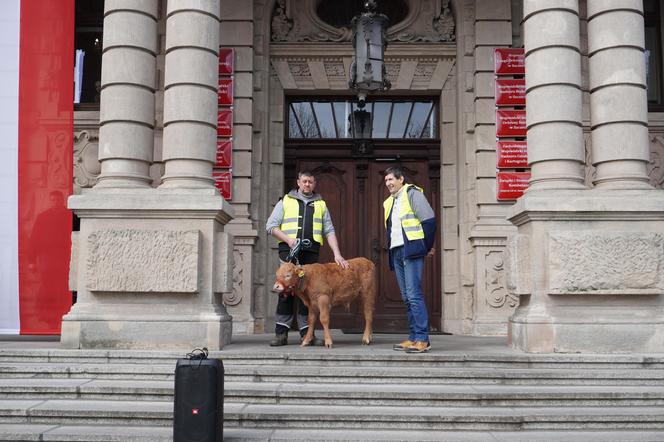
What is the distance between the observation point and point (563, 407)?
648 centimetres

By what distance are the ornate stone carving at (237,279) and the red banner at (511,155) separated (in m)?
4.84

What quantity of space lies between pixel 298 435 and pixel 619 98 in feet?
19.7

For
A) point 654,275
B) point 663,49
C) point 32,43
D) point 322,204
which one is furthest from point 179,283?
point 663,49

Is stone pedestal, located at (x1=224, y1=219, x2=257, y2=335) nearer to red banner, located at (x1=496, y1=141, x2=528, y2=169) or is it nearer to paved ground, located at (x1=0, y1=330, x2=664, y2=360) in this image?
paved ground, located at (x1=0, y1=330, x2=664, y2=360)

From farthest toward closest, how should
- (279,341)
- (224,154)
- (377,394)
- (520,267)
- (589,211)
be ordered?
(224,154)
(279,341)
(520,267)
(589,211)
(377,394)

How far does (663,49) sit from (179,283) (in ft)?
33.4

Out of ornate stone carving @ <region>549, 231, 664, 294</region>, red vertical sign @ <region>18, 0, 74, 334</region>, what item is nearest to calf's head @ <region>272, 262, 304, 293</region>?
ornate stone carving @ <region>549, 231, 664, 294</region>

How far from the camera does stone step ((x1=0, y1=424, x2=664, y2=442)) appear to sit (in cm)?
571

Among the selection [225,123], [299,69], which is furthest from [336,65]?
[225,123]

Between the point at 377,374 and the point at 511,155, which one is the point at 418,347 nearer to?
the point at 377,374

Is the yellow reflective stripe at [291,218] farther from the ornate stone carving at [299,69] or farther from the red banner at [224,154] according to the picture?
the ornate stone carving at [299,69]

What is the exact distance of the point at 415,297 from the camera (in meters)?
8.11

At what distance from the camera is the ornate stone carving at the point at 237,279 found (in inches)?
481

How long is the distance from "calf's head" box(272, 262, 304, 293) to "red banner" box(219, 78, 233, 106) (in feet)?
18.1
